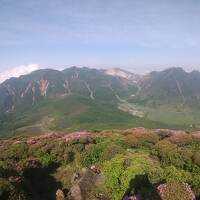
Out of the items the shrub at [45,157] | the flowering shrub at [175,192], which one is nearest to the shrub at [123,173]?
the flowering shrub at [175,192]

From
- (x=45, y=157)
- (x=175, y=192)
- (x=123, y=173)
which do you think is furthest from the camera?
(x=45, y=157)

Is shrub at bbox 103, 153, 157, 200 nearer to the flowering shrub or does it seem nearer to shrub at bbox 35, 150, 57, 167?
the flowering shrub

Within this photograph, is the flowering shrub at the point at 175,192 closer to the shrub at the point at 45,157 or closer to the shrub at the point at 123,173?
the shrub at the point at 123,173

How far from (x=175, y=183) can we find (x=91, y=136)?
1533 centimetres

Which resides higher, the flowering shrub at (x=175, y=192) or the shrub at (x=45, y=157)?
the flowering shrub at (x=175, y=192)

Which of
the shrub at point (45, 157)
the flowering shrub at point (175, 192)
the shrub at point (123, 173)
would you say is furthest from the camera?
the shrub at point (45, 157)

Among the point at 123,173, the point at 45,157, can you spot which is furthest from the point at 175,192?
the point at 45,157

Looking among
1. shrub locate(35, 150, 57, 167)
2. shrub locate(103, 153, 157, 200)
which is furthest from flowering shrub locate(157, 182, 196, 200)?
shrub locate(35, 150, 57, 167)

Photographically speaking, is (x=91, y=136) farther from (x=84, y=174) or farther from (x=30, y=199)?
(x=30, y=199)

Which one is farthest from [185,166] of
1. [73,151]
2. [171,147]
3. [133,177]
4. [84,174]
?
[73,151]

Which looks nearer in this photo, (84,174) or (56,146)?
(84,174)

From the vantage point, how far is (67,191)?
19969mm

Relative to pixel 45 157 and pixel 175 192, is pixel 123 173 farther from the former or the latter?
pixel 45 157

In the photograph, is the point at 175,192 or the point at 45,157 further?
the point at 45,157
